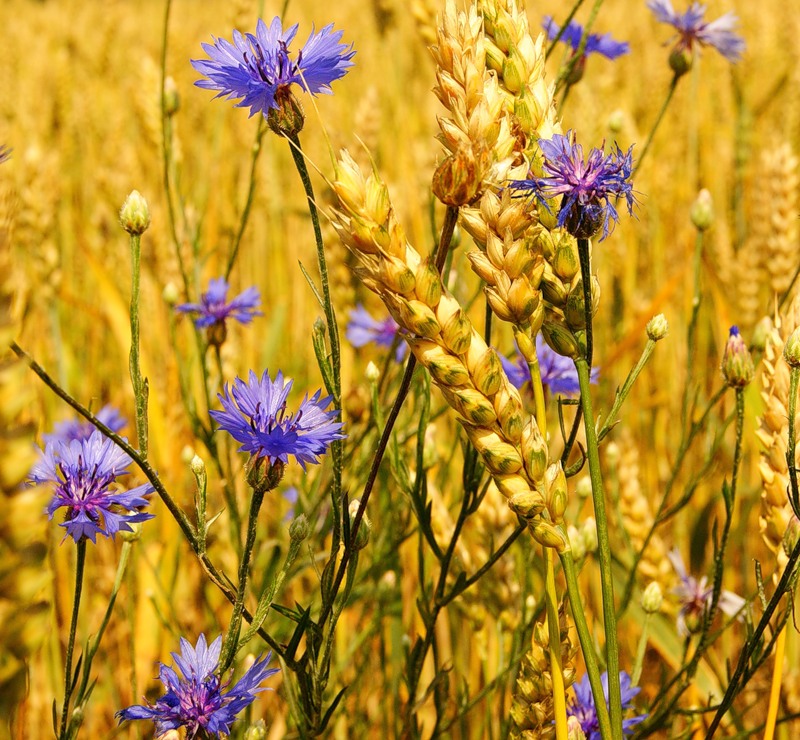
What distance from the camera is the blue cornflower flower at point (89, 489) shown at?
0.71 m

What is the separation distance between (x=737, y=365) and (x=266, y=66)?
0.50 meters

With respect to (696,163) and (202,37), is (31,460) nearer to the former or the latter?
(696,163)

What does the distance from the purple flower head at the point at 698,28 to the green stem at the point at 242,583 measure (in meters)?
1.05

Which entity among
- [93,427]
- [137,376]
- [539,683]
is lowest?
[539,683]

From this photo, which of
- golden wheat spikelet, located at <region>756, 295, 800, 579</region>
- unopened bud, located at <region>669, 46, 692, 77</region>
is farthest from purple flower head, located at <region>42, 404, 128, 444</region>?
unopened bud, located at <region>669, 46, 692, 77</region>

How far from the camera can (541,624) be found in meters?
0.65

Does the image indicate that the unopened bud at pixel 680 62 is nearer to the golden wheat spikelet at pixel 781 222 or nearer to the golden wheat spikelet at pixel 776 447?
the golden wheat spikelet at pixel 781 222

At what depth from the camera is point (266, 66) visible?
25.6 inches

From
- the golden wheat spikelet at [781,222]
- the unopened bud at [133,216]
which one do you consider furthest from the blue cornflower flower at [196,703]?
the golden wheat spikelet at [781,222]

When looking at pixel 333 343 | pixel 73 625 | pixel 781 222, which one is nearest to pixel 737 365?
pixel 333 343

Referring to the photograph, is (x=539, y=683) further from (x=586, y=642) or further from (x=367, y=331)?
(x=367, y=331)

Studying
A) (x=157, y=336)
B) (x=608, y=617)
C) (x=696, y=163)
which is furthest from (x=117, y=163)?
(x=608, y=617)

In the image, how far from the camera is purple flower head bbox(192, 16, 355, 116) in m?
0.64

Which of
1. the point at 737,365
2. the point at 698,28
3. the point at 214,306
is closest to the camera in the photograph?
the point at 737,365
